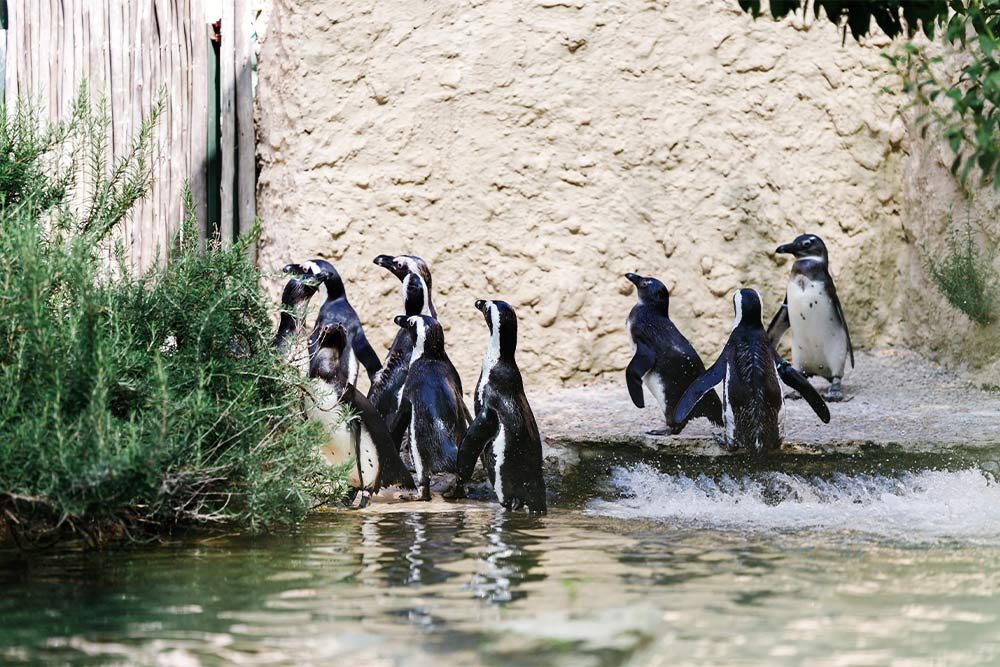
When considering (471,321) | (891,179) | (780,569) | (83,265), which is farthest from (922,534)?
(891,179)

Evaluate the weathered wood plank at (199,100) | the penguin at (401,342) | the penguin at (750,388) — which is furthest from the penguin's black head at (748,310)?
the weathered wood plank at (199,100)

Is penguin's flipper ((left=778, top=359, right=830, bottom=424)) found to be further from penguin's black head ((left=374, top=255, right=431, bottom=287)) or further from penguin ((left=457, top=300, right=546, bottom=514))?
penguin's black head ((left=374, top=255, right=431, bottom=287))

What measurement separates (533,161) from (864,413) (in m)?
2.67

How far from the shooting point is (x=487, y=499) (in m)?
5.96

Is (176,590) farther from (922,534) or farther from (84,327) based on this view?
(922,534)

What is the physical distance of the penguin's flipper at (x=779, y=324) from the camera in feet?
26.0

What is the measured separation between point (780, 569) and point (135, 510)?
2241mm

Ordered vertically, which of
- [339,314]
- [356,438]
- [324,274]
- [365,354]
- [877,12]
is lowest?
[356,438]

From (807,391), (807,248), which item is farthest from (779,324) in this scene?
(807,391)

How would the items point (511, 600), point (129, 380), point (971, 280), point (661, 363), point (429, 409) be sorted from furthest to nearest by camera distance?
point (971, 280) < point (661, 363) < point (429, 409) < point (129, 380) < point (511, 600)

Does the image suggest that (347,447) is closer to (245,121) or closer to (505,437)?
(505,437)

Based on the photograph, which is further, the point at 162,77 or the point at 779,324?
the point at 162,77

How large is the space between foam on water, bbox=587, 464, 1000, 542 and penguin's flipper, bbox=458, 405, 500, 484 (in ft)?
1.82

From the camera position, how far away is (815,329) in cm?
777
